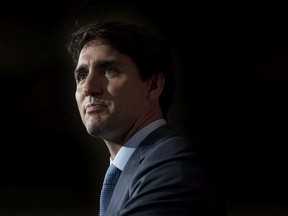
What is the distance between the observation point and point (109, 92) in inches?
35.6

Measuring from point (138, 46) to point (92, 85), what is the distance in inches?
5.5

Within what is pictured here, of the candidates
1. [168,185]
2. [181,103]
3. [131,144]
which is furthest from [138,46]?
[181,103]

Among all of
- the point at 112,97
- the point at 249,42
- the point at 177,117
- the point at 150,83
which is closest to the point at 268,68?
the point at 249,42

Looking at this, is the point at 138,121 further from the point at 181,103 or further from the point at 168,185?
the point at 181,103

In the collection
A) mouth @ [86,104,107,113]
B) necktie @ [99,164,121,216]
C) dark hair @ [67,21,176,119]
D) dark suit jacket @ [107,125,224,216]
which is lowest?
necktie @ [99,164,121,216]

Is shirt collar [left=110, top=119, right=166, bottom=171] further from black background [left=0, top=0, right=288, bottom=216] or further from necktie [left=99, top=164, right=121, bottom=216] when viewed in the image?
black background [left=0, top=0, right=288, bottom=216]

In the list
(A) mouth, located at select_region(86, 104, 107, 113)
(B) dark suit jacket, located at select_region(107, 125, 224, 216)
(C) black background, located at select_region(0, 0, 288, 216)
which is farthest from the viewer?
(C) black background, located at select_region(0, 0, 288, 216)

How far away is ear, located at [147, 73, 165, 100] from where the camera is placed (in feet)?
3.19

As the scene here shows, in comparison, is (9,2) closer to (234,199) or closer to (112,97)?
(112,97)

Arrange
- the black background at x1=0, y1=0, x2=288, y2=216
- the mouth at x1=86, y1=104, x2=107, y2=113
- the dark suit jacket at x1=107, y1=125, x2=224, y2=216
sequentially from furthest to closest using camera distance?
the black background at x1=0, y1=0, x2=288, y2=216 → the mouth at x1=86, y1=104, x2=107, y2=113 → the dark suit jacket at x1=107, y1=125, x2=224, y2=216

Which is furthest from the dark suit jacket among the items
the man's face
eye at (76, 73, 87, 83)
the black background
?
the black background

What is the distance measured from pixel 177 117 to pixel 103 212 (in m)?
0.58

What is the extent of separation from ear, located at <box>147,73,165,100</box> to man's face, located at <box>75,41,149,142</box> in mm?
19

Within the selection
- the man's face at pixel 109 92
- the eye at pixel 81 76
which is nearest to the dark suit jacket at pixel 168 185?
the man's face at pixel 109 92
